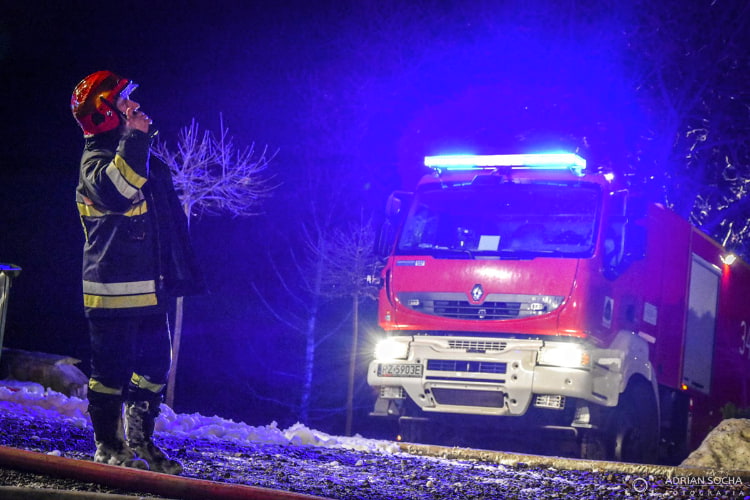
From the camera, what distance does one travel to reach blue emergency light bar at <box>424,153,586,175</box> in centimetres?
946

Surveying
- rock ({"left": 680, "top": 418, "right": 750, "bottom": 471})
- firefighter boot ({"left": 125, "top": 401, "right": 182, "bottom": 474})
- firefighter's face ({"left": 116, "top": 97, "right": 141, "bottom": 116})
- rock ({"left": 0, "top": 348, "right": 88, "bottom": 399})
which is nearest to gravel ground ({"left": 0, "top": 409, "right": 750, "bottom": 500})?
firefighter boot ({"left": 125, "top": 401, "right": 182, "bottom": 474})

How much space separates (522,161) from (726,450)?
371 centimetres

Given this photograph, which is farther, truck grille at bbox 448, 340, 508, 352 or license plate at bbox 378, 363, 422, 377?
license plate at bbox 378, 363, 422, 377

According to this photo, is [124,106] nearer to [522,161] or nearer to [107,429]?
[107,429]

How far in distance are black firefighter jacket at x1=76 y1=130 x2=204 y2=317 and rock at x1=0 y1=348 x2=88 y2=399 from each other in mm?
10677

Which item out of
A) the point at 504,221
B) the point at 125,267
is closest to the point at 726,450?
the point at 504,221

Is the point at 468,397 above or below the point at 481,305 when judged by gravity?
below

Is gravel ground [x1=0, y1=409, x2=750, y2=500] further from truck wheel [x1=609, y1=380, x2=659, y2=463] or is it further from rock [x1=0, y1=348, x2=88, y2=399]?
rock [x1=0, y1=348, x2=88, y2=399]

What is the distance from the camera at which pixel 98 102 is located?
15.6ft

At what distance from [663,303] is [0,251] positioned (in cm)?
1561

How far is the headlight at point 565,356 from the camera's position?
8586mm

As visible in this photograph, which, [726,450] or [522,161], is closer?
[726,450]

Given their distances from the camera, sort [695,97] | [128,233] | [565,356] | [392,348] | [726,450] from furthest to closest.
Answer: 1. [695,97]
2. [392,348]
3. [565,356]
4. [726,450]
5. [128,233]

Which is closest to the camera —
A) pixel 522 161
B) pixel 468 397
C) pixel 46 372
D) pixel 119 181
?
pixel 119 181
